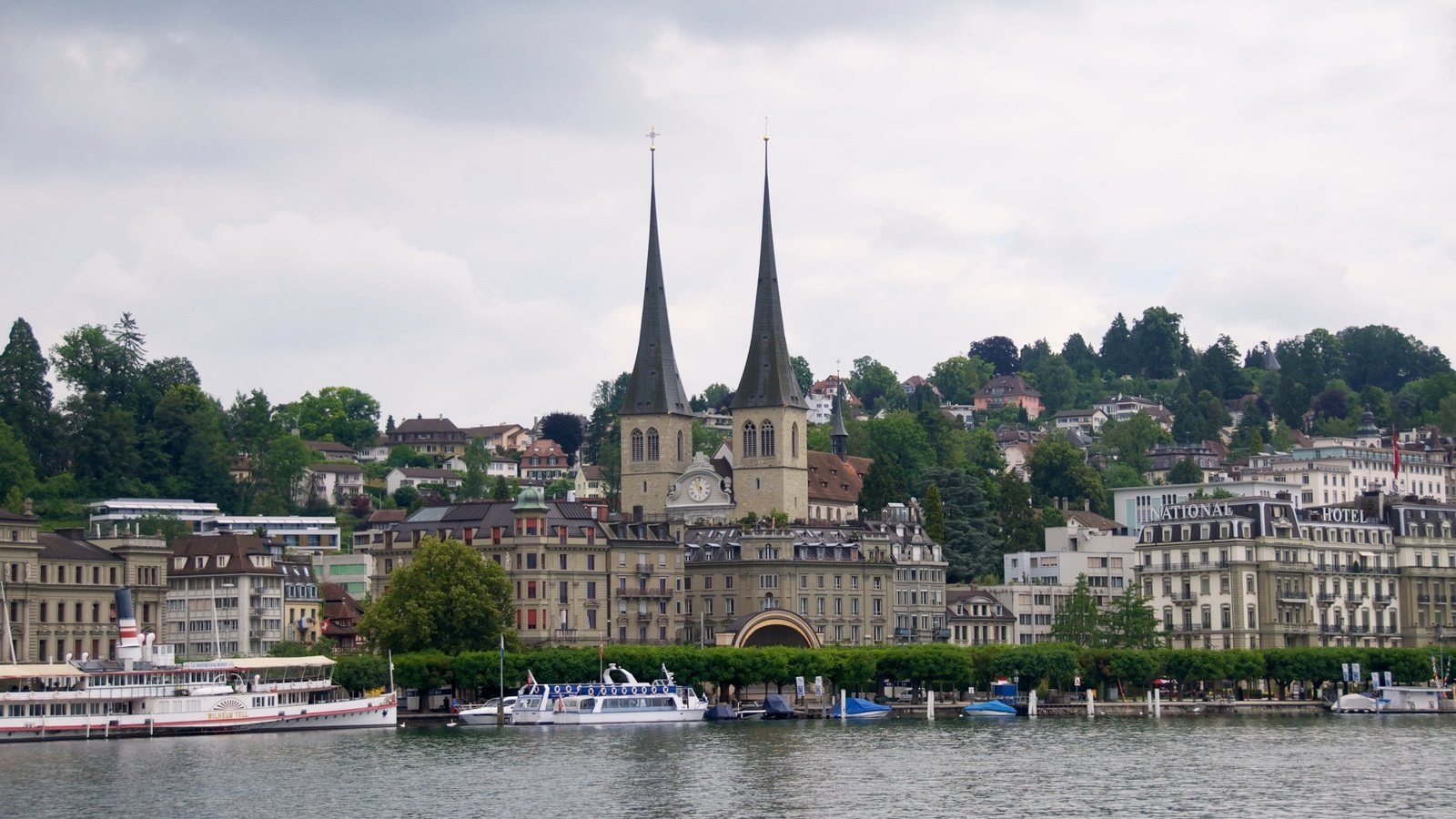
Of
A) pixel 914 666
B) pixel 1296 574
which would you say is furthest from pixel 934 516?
pixel 914 666

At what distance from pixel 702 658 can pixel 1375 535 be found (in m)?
49.7

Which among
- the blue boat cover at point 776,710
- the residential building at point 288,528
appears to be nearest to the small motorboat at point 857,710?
the blue boat cover at point 776,710

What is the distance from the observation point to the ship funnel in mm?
108000

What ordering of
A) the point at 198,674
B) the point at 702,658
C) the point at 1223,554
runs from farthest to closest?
1. the point at 1223,554
2. the point at 702,658
3. the point at 198,674

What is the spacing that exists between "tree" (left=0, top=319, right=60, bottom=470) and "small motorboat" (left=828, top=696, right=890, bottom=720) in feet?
303

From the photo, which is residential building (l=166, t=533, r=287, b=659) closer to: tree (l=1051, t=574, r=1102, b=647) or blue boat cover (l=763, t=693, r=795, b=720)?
blue boat cover (l=763, t=693, r=795, b=720)

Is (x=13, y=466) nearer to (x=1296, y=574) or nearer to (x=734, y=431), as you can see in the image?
(x=734, y=431)

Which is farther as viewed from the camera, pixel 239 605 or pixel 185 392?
pixel 185 392

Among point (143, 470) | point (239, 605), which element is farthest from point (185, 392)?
point (239, 605)

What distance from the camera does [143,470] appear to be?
639 ft

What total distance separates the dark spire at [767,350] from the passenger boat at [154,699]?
189ft

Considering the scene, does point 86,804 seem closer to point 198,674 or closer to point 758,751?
point 758,751

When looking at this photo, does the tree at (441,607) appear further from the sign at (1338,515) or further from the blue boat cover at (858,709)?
the sign at (1338,515)

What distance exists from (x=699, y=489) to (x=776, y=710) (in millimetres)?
45260
